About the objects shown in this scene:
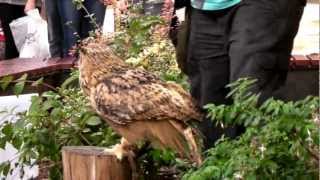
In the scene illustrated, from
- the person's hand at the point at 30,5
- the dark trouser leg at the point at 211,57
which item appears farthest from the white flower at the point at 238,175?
the person's hand at the point at 30,5

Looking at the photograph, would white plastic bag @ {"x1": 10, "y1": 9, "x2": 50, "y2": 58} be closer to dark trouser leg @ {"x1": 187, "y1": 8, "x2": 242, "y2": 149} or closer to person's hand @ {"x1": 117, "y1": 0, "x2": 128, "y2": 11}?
person's hand @ {"x1": 117, "y1": 0, "x2": 128, "y2": 11}

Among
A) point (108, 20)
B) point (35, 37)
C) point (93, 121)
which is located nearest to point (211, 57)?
point (93, 121)

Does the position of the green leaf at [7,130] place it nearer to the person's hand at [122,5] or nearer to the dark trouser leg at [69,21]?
the person's hand at [122,5]

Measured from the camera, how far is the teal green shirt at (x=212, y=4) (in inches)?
148

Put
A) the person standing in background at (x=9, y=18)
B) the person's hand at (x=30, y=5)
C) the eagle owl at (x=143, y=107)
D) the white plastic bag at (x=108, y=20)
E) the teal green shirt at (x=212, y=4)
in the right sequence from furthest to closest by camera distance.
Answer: the person standing in background at (x=9, y=18) → the person's hand at (x=30, y=5) → the white plastic bag at (x=108, y=20) → the teal green shirt at (x=212, y=4) → the eagle owl at (x=143, y=107)

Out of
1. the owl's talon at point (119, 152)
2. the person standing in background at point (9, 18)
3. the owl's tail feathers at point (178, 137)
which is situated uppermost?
the owl's tail feathers at point (178, 137)

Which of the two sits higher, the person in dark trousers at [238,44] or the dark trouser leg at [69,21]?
the person in dark trousers at [238,44]

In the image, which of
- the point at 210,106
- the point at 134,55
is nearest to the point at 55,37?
the point at 134,55

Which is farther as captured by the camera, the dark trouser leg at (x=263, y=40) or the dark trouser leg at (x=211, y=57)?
the dark trouser leg at (x=211, y=57)

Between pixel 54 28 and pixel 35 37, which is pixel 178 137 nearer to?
pixel 54 28

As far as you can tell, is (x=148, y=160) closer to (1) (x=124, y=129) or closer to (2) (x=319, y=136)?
(1) (x=124, y=129)

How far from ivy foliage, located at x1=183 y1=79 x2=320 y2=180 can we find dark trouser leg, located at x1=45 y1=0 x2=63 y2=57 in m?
4.00

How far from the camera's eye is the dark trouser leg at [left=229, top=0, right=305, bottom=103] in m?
3.62

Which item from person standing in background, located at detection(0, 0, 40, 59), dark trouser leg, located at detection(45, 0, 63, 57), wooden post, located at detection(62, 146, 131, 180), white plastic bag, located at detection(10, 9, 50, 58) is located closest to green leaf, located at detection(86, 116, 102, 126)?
wooden post, located at detection(62, 146, 131, 180)
